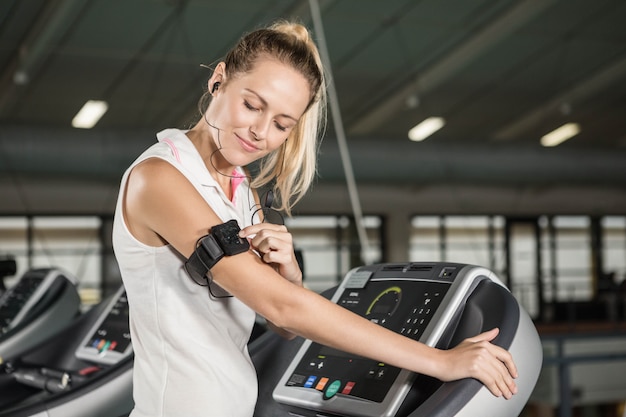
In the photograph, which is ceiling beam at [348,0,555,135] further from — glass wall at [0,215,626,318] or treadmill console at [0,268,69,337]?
treadmill console at [0,268,69,337]

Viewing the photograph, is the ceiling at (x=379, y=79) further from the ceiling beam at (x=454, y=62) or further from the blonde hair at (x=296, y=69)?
the blonde hair at (x=296, y=69)

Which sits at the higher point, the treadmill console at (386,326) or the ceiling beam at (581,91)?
the ceiling beam at (581,91)

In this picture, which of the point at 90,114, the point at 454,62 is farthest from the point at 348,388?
the point at 90,114

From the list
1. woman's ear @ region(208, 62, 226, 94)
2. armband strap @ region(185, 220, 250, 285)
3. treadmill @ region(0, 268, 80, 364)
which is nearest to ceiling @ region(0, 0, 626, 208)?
treadmill @ region(0, 268, 80, 364)

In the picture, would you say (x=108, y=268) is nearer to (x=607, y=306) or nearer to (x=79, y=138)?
(x=79, y=138)

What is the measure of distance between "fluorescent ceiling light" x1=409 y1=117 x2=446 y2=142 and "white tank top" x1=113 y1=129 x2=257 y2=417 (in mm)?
3211

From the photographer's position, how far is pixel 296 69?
1.33 meters

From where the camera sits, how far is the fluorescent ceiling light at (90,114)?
518cm

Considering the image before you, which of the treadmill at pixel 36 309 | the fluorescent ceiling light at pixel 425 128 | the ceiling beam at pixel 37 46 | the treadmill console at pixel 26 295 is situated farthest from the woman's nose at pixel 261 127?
the ceiling beam at pixel 37 46

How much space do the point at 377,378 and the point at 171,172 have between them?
0.43 meters

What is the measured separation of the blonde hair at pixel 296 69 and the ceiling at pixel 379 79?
2776 mm

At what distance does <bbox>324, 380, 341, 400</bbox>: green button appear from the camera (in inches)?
55.2

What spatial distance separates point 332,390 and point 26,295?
7.77ft

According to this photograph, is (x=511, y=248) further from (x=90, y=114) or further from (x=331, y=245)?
(x=90, y=114)
